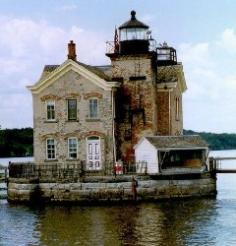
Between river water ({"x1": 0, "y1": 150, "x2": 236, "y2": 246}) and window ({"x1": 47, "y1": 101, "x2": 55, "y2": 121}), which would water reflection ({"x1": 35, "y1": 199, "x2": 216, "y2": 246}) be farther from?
window ({"x1": 47, "y1": 101, "x2": 55, "y2": 121})

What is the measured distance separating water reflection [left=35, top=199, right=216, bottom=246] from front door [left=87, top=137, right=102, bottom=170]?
198 inches

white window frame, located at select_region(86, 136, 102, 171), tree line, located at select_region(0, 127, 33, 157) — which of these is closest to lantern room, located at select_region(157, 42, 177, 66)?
white window frame, located at select_region(86, 136, 102, 171)

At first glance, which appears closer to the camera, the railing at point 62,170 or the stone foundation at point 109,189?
the stone foundation at point 109,189

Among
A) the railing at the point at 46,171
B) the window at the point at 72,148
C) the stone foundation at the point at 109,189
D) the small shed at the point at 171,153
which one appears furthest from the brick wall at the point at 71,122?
the stone foundation at the point at 109,189

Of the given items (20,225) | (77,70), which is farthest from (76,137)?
(20,225)

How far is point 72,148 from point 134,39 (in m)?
8.35

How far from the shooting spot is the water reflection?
29.3m

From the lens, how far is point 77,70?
4466 centimetres

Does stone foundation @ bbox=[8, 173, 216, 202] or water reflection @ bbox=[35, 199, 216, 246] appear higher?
stone foundation @ bbox=[8, 173, 216, 202]

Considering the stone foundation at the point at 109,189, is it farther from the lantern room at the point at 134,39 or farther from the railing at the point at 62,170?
the lantern room at the point at 134,39

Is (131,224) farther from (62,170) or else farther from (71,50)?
(71,50)

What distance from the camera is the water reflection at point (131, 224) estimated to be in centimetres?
2931

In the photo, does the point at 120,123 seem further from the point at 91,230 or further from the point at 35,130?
the point at 91,230

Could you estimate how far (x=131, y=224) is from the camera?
33188mm
